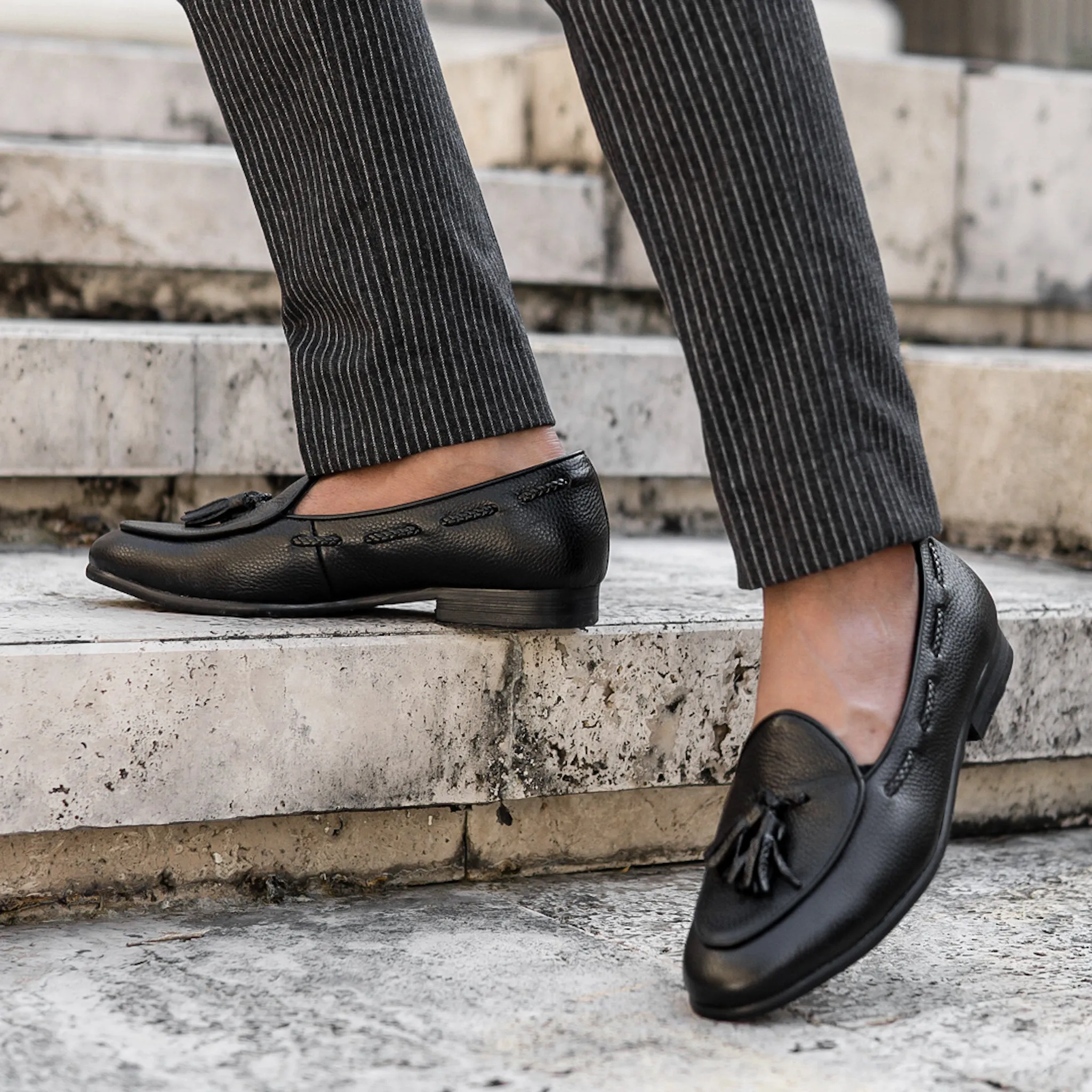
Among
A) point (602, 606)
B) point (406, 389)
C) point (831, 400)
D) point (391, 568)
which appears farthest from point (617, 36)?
point (602, 606)

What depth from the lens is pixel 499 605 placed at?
3.85 feet

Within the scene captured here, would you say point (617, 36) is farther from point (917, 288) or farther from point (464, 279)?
point (917, 288)

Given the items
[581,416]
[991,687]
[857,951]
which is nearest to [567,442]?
[581,416]

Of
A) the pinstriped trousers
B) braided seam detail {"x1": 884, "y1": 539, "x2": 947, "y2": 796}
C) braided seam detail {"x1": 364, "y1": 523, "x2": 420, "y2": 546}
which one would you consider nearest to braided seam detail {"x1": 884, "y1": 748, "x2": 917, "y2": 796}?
braided seam detail {"x1": 884, "y1": 539, "x2": 947, "y2": 796}

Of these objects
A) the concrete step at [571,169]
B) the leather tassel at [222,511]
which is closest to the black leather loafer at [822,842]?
the leather tassel at [222,511]

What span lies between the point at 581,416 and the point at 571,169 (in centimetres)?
61

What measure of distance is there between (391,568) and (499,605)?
9cm

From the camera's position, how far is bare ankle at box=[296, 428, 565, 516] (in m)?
1.18

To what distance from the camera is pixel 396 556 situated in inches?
46.1

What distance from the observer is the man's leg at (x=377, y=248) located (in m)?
1.13

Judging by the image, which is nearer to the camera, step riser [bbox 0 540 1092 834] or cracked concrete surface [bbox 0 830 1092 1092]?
cracked concrete surface [bbox 0 830 1092 1092]

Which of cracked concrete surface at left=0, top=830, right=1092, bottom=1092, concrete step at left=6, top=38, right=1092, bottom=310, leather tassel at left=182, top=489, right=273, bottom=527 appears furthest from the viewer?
concrete step at left=6, top=38, right=1092, bottom=310

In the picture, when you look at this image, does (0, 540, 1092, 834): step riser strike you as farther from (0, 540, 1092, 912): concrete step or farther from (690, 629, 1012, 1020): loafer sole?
(690, 629, 1012, 1020): loafer sole

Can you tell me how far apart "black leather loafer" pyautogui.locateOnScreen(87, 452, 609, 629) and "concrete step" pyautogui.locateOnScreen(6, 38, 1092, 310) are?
76 centimetres
